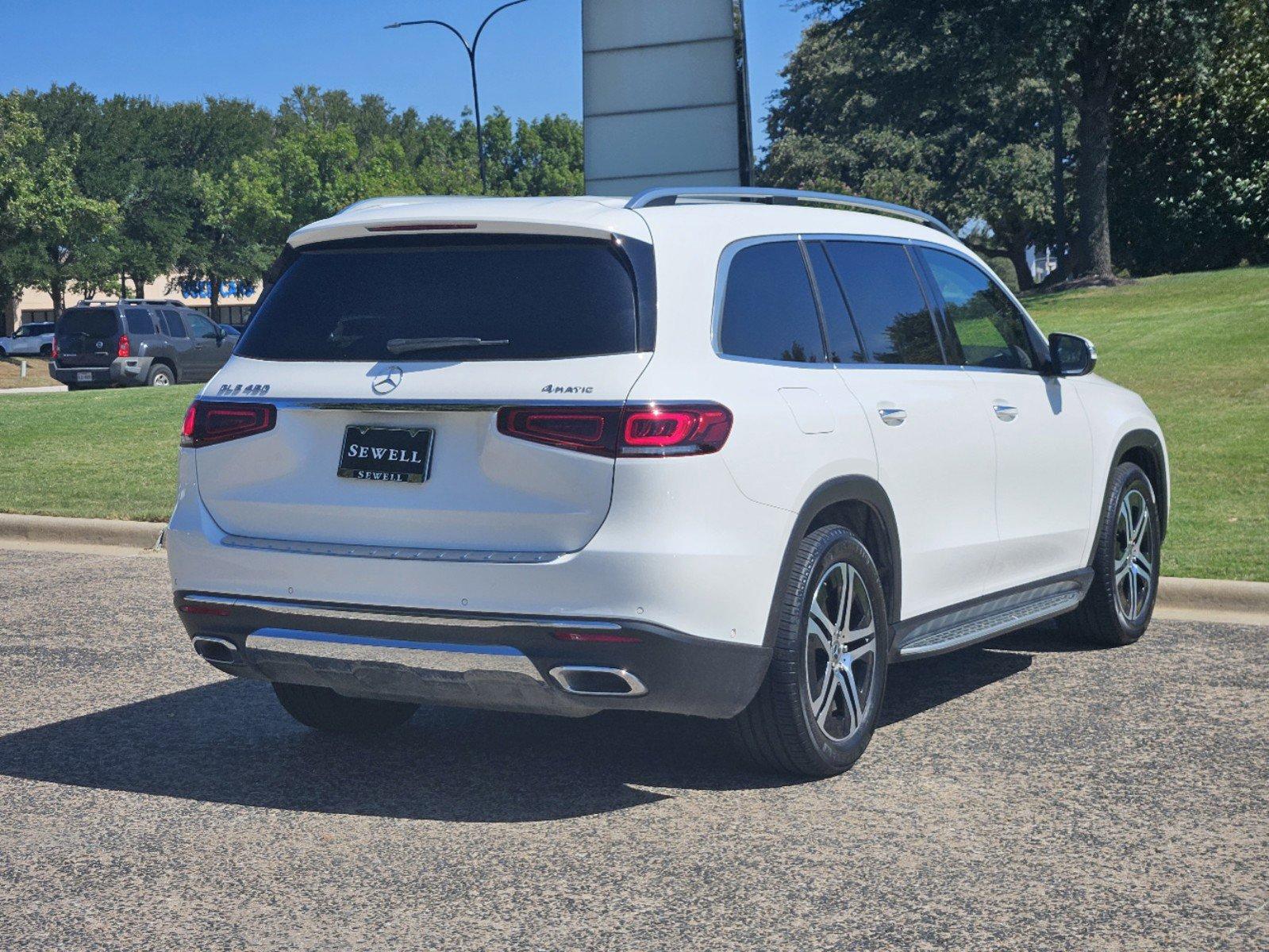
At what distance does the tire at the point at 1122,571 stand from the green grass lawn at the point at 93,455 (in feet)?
22.6

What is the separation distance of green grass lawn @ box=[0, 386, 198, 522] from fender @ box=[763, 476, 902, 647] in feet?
24.1

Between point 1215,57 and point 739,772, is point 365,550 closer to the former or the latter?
point 739,772

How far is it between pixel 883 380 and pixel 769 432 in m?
0.95

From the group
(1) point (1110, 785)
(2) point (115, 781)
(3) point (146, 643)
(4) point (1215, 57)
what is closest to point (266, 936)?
(2) point (115, 781)

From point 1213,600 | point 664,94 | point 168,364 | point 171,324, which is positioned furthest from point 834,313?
point 171,324

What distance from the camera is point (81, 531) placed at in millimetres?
11414

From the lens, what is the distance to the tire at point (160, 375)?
105ft

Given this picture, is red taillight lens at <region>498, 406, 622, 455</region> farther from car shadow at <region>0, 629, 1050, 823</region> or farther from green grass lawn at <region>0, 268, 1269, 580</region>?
green grass lawn at <region>0, 268, 1269, 580</region>

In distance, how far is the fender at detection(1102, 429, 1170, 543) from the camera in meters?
7.48

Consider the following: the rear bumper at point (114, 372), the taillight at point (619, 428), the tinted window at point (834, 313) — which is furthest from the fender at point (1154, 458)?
the rear bumper at point (114, 372)

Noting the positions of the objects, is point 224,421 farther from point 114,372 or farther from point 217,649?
point 114,372

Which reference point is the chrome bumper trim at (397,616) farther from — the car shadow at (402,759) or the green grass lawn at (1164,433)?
the green grass lawn at (1164,433)

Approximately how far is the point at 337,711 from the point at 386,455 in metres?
1.53

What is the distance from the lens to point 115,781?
17.9 feet
